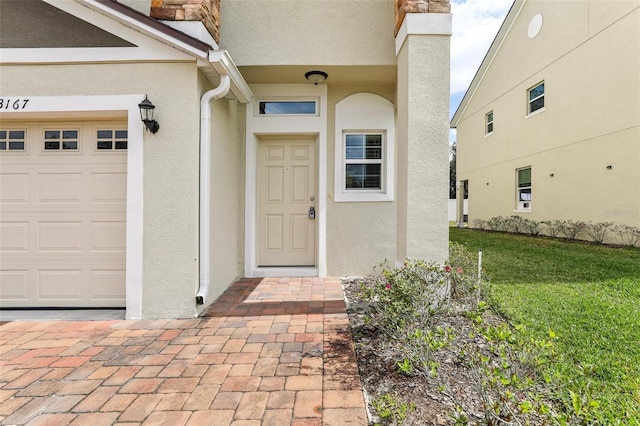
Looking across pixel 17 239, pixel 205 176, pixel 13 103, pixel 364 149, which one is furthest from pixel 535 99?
pixel 17 239

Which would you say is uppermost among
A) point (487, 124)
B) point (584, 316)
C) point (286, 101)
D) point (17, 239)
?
point (487, 124)

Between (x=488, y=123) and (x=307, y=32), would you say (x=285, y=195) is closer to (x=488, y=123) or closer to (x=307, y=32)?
(x=307, y=32)

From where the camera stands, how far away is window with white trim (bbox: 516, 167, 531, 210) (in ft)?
41.1

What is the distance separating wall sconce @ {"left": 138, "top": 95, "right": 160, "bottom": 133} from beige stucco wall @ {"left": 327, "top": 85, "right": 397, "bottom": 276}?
2831 mm

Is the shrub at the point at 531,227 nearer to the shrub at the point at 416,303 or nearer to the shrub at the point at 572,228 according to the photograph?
the shrub at the point at 572,228

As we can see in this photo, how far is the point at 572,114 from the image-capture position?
10.2m

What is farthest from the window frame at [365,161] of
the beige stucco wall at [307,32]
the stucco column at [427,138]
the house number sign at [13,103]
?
the house number sign at [13,103]

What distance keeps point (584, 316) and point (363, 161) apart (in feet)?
12.2

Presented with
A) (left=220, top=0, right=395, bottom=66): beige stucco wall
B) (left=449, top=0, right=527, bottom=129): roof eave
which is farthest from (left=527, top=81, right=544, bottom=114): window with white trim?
(left=220, top=0, right=395, bottom=66): beige stucco wall

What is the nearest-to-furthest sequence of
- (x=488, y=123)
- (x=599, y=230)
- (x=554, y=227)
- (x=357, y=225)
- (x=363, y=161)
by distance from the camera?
(x=357, y=225) → (x=363, y=161) → (x=599, y=230) → (x=554, y=227) → (x=488, y=123)

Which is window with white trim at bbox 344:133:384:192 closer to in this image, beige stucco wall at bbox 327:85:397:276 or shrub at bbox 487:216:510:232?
beige stucco wall at bbox 327:85:397:276

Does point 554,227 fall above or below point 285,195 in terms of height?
below

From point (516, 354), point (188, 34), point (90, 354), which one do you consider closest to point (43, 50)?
point (188, 34)

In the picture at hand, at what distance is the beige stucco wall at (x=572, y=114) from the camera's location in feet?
27.9
